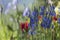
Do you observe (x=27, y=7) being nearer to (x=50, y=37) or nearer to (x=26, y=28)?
(x=26, y=28)

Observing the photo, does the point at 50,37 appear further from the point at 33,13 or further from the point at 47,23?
the point at 33,13

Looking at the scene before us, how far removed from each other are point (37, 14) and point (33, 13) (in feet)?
0.11

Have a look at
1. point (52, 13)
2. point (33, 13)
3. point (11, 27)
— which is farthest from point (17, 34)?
point (52, 13)

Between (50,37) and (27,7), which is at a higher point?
(27,7)

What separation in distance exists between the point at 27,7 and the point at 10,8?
0.13 m

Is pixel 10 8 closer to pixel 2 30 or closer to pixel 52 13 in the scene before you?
pixel 2 30

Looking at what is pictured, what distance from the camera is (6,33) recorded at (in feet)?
4.16

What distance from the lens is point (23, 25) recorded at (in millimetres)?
1285

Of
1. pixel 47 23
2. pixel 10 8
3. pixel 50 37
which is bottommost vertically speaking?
pixel 50 37

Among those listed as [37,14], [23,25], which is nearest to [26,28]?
[23,25]

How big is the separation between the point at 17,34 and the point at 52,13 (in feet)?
1.03

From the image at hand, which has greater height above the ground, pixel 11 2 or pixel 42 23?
pixel 11 2

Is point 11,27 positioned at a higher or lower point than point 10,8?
lower

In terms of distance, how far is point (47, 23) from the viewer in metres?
1.31
